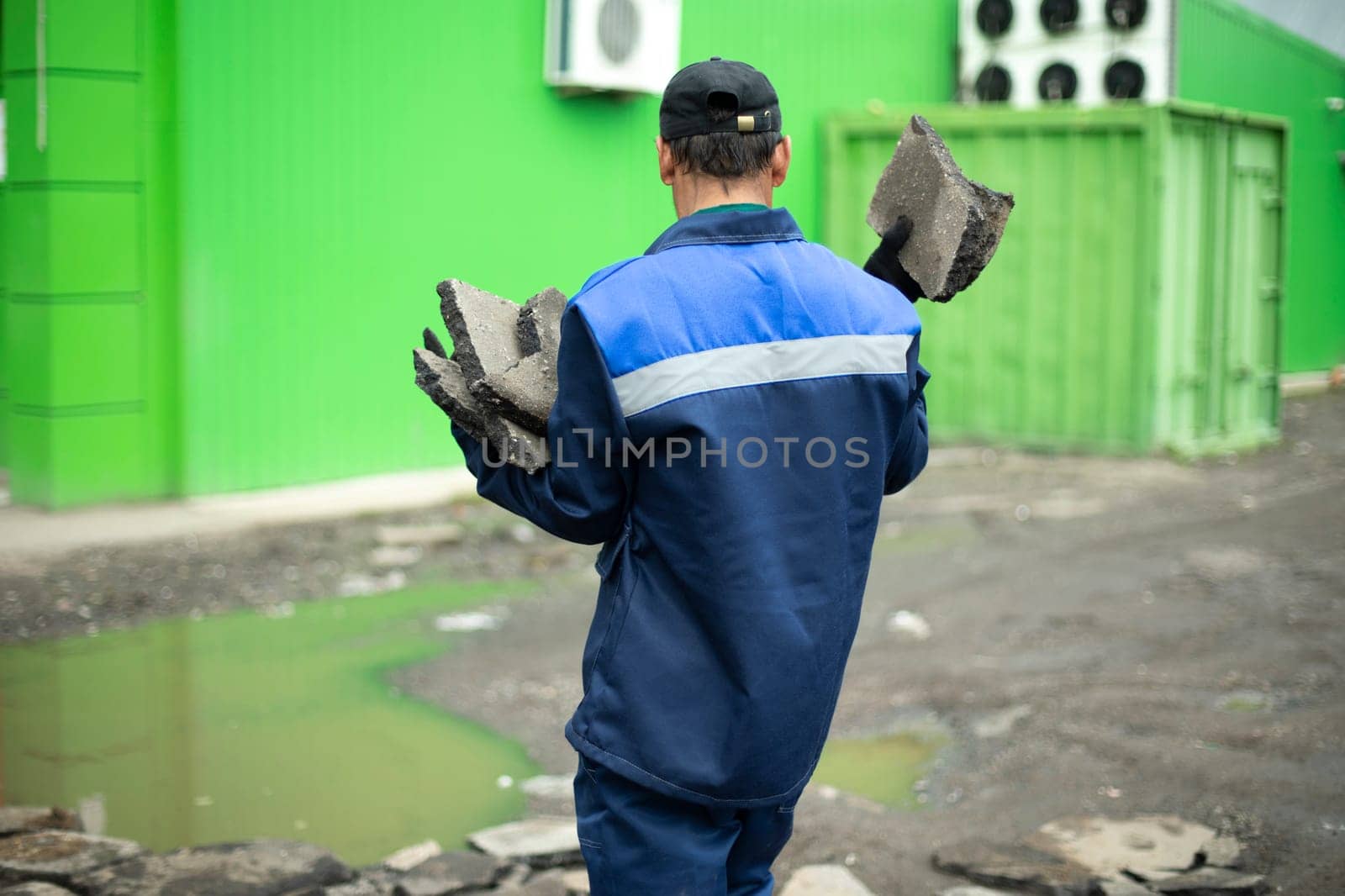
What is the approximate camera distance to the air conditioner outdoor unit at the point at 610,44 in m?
9.14

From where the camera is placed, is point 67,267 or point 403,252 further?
point 403,252

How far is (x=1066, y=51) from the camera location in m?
12.1

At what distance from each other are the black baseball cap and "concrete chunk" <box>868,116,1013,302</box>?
513mm

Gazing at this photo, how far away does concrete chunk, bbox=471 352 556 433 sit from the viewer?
238 cm

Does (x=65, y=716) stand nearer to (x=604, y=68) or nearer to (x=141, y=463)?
(x=141, y=463)

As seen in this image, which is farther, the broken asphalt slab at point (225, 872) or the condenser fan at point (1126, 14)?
the condenser fan at point (1126, 14)

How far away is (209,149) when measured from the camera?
25.4 feet

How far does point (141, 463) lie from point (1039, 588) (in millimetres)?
4943

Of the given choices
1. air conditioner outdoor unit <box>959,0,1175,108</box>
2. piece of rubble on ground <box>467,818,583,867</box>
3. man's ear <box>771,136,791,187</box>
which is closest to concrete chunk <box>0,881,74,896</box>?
piece of rubble on ground <box>467,818,583,867</box>

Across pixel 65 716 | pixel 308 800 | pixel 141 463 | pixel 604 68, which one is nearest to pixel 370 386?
pixel 141 463

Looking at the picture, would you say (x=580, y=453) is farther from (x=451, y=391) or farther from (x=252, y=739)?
(x=252, y=739)

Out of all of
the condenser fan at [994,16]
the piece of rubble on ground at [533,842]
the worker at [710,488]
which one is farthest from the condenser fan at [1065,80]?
the worker at [710,488]

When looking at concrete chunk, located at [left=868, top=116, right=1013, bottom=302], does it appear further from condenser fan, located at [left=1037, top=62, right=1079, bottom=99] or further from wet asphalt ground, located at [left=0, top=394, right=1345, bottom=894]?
condenser fan, located at [left=1037, top=62, right=1079, bottom=99]

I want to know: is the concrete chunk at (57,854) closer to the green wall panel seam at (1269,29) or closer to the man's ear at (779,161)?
the man's ear at (779,161)
